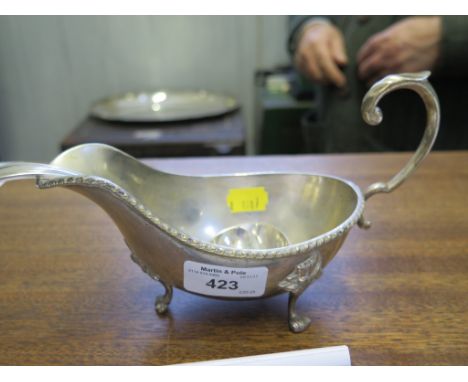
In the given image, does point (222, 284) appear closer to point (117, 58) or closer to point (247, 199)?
point (247, 199)

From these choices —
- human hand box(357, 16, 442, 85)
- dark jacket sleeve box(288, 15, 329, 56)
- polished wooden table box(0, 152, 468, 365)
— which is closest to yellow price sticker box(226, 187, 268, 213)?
polished wooden table box(0, 152, 468, 365)

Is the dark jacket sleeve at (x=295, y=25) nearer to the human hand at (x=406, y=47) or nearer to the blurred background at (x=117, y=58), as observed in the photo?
the human hand at (x=406, y=47)

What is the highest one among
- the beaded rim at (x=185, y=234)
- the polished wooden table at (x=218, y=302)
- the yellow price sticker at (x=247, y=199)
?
the beaded rim at (x=185, y=234)

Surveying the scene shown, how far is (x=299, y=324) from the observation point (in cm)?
45

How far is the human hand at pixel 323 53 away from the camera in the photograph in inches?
37.7

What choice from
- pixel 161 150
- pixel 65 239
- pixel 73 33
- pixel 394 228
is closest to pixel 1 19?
pixel 73 33

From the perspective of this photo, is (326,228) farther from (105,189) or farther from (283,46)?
(283,46)

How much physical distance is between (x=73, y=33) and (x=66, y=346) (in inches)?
58.8

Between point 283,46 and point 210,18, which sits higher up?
point 210,18

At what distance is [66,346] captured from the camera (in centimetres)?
43

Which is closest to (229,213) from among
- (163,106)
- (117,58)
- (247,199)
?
(247,199)

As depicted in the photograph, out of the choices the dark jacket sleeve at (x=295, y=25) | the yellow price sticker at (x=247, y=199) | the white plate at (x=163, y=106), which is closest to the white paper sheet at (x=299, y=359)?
the yellow price sticker at (x=247, y=199)

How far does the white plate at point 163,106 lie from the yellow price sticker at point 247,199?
0.79m

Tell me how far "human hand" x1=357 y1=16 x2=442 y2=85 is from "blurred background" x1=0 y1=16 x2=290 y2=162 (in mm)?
796
